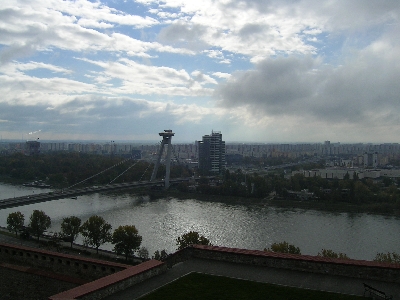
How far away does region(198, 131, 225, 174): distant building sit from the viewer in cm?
1823

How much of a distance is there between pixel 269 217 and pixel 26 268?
20.3ft

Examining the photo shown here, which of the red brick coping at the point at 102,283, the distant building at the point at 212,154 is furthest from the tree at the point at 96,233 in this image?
the distant building at the point at 212,154

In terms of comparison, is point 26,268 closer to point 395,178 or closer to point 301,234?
point 301,234

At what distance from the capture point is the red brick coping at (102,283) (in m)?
1.25

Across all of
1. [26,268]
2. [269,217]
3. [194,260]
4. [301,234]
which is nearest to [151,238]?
[301,234]

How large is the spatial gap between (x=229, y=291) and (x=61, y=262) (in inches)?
45.2

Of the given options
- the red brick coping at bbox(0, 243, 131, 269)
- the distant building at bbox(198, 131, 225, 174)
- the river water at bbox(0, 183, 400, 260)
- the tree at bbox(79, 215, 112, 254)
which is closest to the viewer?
the red brick coping at bbox(0, 243, 131, 269)

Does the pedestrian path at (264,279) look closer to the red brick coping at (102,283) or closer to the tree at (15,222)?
the red brick coping at (102,283)

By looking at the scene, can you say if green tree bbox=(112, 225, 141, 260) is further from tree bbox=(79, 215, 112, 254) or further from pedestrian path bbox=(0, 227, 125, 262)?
tree bbox=(79, 215, 112, 254)

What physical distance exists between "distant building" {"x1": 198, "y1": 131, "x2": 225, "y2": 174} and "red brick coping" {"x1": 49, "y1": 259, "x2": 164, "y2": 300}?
53.7 ft

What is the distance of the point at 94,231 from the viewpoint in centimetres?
516

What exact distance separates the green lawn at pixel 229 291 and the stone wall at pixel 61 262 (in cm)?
40

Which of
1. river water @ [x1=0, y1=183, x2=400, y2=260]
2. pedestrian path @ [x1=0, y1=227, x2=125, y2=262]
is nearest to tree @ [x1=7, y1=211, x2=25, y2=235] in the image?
pedestrian path @ [x1=0, y1=227, x2=125, y2=262]

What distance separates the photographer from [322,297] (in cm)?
137
